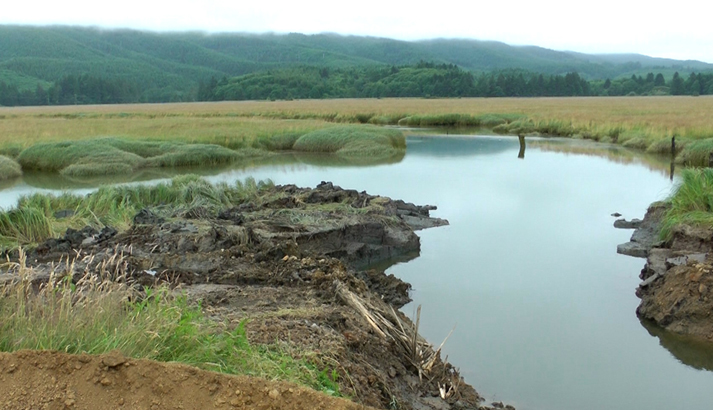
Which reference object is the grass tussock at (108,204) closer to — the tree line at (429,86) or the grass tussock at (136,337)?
the grass tussock at (136,337)

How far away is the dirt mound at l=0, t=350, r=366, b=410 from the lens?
11.2 feet

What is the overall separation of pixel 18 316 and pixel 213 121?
3095 cm

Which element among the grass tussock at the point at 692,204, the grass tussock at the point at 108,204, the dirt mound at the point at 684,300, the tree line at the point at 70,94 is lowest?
the tree line at the point at 70,94

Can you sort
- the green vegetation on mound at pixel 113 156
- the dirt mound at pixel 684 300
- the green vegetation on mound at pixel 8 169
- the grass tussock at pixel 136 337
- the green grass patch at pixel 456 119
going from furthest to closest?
the green grass patch at pixel 456 119, the green vegetation on mound at pixel 113 156, the green vegetation on mound at pixel 8 169, the dirt mound at pixel 684 300, the grass tussock at pixel 136 337

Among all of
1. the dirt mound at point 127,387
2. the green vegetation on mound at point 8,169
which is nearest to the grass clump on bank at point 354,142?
the green vegetation on mound at point 8,169

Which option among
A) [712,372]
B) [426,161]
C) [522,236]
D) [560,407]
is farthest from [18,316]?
[426,161]

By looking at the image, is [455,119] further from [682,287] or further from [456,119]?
[682,287]

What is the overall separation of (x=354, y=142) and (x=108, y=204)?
14.4 metres

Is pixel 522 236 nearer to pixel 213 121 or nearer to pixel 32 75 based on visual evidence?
pixel 213 121

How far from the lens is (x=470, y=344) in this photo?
700 centimetres

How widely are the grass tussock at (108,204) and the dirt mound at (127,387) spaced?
6.11 metres

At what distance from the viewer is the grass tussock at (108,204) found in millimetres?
9648

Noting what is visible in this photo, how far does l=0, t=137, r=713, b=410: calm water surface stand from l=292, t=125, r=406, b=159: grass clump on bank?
18.5ft

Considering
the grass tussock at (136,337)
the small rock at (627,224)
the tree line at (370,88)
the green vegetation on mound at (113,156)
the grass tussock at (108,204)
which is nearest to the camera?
the grass tussock at (136,337)
